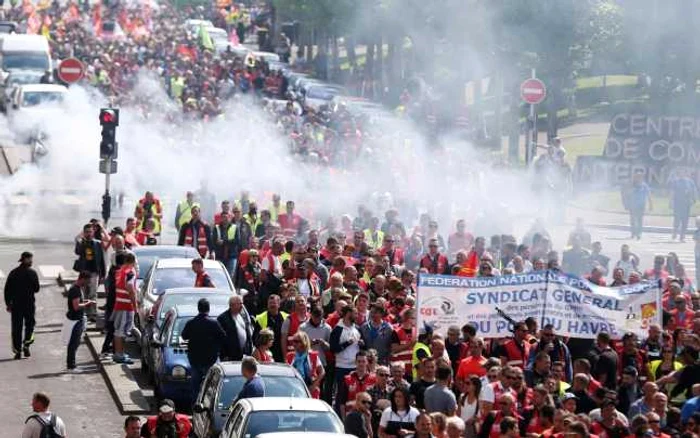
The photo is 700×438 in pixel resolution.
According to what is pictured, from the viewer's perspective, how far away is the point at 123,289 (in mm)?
24891

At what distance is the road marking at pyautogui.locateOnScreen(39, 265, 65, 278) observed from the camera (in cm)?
3278

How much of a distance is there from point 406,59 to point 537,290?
153 ft

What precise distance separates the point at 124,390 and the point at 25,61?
37937 mm

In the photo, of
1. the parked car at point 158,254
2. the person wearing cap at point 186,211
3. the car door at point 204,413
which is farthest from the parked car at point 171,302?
the person wearing cap at point 186,211

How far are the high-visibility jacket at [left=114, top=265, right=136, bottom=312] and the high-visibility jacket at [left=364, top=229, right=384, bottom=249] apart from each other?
470cm

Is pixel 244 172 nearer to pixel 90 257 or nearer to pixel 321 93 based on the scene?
pixel 90 257

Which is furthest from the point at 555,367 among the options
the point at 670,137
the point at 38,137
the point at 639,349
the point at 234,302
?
the point at 38,137

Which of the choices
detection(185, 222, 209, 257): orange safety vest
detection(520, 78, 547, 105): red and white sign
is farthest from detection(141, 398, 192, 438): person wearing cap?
detection(520, 78, 547, 105): red and white sign

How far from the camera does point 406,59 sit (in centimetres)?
6675

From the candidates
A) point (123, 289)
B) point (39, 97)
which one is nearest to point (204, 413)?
point (123, 289)

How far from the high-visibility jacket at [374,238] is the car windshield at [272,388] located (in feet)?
30.9

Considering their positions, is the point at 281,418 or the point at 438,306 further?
the point at 438,306

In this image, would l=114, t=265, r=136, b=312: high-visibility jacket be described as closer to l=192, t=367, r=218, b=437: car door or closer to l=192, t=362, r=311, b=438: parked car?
l=192, t=367, r=218, b=437: car door

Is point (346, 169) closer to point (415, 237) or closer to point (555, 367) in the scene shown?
point (415, 237)
